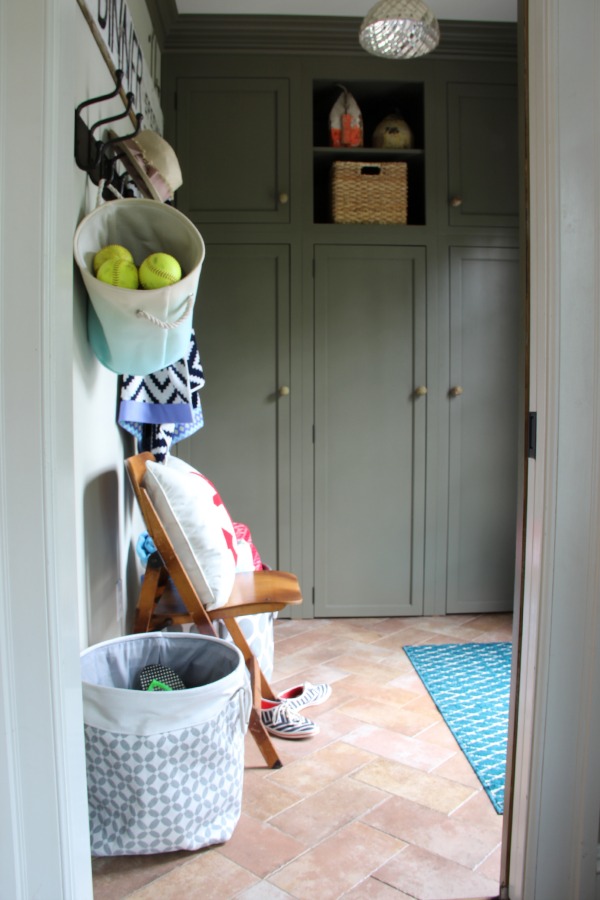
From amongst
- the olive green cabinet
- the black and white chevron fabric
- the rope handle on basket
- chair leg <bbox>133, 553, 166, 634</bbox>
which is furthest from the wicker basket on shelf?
chair leg <bbox>133, 553, 166, 634</bbox>

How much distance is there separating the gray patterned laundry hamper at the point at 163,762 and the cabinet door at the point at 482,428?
198 centimetres

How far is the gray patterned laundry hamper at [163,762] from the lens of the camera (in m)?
1.53

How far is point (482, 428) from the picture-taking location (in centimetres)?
347

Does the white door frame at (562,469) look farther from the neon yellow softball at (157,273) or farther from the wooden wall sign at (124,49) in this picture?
the wooden wall sign at (124,49)

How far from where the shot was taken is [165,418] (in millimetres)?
2297

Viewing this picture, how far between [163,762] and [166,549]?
1.84 ft

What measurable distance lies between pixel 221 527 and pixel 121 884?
2.99ft

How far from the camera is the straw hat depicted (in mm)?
2006

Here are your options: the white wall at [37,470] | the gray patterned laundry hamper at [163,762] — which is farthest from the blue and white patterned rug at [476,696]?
the white wall at [37,470]

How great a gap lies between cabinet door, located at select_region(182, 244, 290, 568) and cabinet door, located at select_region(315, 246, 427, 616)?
0.17 meters

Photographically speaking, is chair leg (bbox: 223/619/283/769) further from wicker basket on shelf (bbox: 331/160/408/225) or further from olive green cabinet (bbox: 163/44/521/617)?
wicker basket on shelf (bbox: 331/160/408/225)

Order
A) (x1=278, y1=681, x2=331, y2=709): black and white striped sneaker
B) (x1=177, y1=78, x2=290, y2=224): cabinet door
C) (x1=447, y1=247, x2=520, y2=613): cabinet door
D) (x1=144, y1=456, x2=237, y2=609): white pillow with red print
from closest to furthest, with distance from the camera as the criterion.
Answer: (x1=144, y1=456, x2=237, y2=609): white pillow with red print, (x1=278, y1=681, x2=331, y2=709): black and white striped sneaker, (x1=177, y1=78, x2=290, y2=224): cabinet door, (x1=447, y1=247, x2=520, y2=613): cabinet door

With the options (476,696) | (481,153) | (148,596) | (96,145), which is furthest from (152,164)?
(476,696)

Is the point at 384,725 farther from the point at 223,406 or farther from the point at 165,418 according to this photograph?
the point at 223,406
